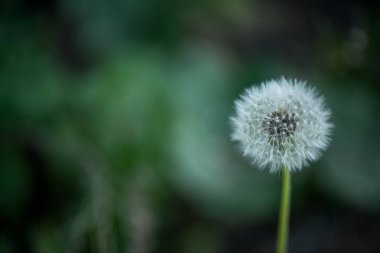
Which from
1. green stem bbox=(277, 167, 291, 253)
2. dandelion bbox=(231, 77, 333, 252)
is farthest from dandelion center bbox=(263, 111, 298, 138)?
green stem bbox=(277, 167, 291, 253)

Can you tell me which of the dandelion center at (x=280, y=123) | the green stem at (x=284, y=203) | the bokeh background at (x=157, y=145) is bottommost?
the green stem at (x=284, y=203)

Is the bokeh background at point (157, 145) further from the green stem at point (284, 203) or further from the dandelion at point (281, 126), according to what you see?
the dandelion at point (281, 126)

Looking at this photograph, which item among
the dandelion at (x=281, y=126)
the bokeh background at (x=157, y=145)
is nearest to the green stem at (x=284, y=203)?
the dandelion at (x=281, y=126)

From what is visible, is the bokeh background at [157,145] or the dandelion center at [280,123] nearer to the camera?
the dandelion center at [280,123]

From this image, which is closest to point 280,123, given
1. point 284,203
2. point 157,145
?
point 284,203

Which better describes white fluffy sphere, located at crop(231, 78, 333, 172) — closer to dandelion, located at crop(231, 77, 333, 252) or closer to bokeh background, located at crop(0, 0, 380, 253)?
dandelion, located at crop(231, 77, 333, 252)

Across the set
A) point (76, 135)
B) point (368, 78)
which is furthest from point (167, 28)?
point (368, 78)
